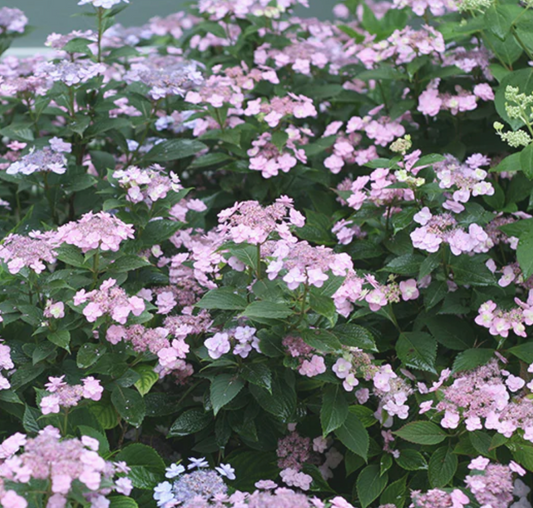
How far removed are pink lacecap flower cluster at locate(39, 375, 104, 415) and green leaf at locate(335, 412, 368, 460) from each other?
1.69ft

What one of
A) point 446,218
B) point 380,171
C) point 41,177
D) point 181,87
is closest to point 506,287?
point 446,218

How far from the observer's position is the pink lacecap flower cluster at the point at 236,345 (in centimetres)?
166

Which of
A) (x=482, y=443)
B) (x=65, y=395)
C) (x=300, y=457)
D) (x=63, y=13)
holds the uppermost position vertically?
(x=65, y=395)

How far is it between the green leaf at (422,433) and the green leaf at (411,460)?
0.07 metres

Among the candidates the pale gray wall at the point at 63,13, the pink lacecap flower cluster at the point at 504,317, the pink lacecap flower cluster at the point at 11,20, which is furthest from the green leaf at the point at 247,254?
the pale gray wall at the point at 63,13

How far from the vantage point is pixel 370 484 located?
1727 millimetres

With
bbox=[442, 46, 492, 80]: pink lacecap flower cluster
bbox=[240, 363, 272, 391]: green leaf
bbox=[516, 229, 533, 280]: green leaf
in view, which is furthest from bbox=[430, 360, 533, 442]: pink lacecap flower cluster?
bbox=[442, 46, 492, 80]: pink lacecap flower cluster

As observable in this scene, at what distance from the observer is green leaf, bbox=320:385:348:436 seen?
1686 millimetres

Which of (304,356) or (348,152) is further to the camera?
(348,152)

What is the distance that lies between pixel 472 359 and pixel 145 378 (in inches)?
29.0

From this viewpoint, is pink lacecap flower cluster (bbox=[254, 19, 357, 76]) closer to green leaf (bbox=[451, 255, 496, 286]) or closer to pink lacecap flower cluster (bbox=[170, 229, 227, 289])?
pink lacecap flower cluster (bbox=[170, 229, 227, 289])

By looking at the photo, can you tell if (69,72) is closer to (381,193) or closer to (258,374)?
(381,193)

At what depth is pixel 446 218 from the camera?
6.08 ft

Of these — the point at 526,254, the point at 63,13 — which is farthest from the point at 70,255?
the point at 63,13
